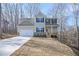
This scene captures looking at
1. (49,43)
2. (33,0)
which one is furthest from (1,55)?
(33,0)

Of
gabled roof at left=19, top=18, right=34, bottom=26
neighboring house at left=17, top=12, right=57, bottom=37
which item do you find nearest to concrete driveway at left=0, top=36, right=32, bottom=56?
neighboring house at left=17, top=12, right=57, bottom=37

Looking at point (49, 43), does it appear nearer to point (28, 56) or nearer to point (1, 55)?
point (28, 56)

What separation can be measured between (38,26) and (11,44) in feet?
1.39

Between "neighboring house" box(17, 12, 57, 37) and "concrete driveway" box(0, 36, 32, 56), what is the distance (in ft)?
0.26

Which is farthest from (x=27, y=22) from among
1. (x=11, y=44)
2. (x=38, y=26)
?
(x=11, y=44)

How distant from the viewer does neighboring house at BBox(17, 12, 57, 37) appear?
2.65 m

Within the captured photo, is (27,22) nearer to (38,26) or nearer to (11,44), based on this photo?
(38,26)

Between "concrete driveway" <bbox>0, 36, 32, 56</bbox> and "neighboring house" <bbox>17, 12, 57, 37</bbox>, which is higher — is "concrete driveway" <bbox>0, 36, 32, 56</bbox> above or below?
below

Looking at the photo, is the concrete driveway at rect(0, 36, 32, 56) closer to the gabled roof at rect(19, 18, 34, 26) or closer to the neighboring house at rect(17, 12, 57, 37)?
the neighboring house at rect(17, 12, 57, 37)

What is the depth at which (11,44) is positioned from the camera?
2652mm

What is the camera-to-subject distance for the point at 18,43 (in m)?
2.65

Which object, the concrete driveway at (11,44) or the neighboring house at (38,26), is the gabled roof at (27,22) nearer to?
the neighboring house at (38,26)

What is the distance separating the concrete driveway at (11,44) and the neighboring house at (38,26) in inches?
3.1

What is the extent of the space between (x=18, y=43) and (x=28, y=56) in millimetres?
213
